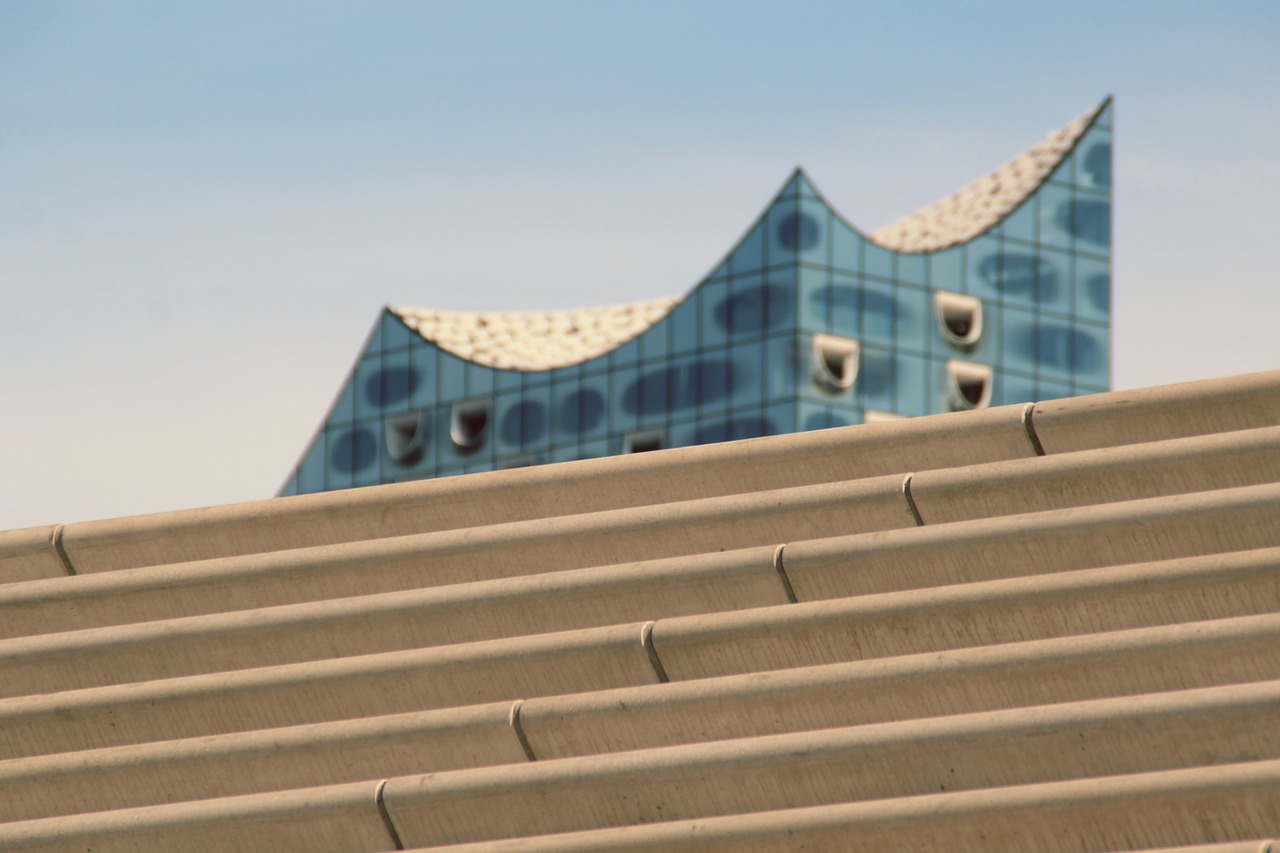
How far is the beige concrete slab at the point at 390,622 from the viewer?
353 inches

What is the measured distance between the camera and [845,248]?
54.6 meters

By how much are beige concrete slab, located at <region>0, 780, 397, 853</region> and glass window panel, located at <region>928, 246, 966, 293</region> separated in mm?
48540

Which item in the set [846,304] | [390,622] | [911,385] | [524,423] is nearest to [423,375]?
[524,423]

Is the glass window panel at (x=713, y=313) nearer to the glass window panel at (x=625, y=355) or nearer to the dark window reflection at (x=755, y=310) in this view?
the dark window reflection at (x=755, y=310)

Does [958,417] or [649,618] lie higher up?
[958,417]

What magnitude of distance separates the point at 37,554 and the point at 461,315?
5324cm

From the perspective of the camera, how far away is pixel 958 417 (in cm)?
973

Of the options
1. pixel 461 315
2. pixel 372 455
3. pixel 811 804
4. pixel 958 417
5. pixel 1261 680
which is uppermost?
pixel 958 417

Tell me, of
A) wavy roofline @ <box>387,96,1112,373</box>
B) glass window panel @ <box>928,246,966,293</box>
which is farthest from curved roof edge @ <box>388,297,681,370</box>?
glass window panel @ <box>928,246,966,293</box>

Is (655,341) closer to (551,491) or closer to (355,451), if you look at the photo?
(355,451)

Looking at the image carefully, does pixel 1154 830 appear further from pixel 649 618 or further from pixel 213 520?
pixel 213 520

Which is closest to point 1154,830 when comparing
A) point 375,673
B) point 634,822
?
point 634,822

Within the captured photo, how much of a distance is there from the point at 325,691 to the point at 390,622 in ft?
1.64

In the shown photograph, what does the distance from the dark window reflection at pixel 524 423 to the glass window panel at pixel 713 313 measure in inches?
238
